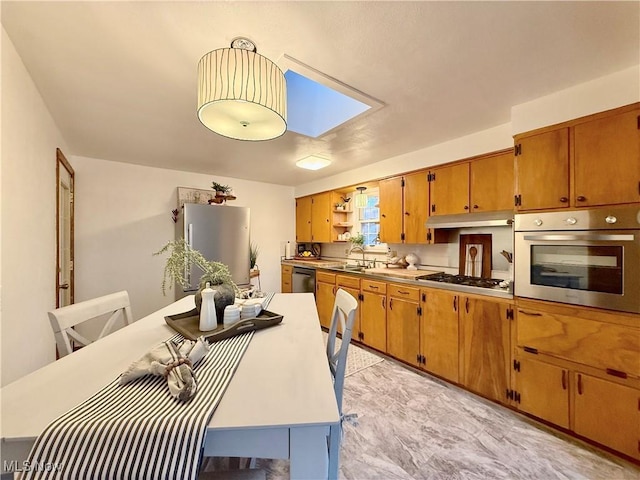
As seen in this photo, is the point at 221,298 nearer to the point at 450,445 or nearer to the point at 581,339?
the point at 450,445

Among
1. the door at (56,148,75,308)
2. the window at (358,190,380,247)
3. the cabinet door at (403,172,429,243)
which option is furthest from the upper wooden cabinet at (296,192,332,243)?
the door at (56,148,75,308)

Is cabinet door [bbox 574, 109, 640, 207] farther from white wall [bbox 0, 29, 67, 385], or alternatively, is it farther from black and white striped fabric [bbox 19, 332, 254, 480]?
white wall [bbox 0, 29, 67, 385]

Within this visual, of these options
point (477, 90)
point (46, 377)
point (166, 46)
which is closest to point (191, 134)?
point (166, 46)

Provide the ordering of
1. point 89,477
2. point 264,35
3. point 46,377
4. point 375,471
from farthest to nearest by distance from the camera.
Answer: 1. point 375,471
2. point 264,35
3. point 46,377
4. point 89,477

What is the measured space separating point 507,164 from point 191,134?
9.62ft

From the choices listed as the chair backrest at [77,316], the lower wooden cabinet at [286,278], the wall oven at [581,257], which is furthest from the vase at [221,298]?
the lower wooden cabinet at [286,278]

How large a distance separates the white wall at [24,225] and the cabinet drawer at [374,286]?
2.77 metres

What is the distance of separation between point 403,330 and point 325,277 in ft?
4.54

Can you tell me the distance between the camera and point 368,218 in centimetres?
408

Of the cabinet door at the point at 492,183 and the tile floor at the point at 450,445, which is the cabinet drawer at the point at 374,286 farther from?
the cabinet door at the point at 492,183

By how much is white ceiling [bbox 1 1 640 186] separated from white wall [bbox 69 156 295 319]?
1195 millimetres

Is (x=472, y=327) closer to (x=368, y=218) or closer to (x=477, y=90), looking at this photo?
(x=477, y=90)

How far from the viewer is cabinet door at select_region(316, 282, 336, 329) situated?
366 centimetres

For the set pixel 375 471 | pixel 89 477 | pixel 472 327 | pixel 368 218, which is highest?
pixel 368 218
